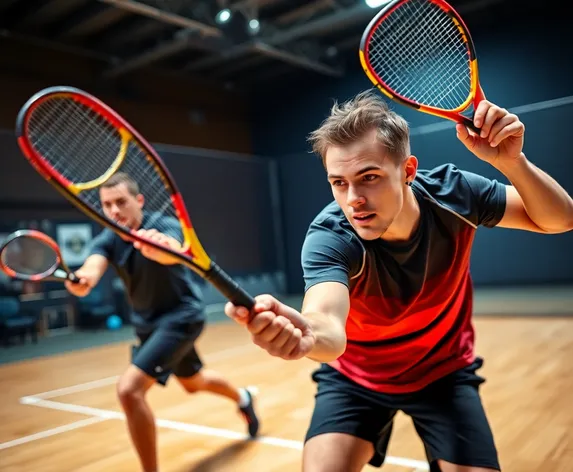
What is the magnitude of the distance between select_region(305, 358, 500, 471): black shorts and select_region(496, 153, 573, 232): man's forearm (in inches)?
20.2

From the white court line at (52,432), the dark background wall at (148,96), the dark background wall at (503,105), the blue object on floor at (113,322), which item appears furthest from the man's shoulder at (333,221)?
the dark background wall at (148,96)

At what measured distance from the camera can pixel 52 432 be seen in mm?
3375

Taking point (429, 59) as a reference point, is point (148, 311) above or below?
below

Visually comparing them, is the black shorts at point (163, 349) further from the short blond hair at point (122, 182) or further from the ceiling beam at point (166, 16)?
the ceiling beam at point (166, 16)

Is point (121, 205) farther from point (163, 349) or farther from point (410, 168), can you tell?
point (410, 168)

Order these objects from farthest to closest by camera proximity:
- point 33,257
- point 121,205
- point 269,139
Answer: point 269,139 < point 33,257 < point 121,205

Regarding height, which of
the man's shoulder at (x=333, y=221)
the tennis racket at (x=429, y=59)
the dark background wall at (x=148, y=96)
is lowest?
the man's shoulder at (x=333, y=221)

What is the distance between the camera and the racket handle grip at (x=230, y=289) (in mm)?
1074

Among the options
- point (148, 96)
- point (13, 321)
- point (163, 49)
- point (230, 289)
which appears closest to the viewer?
point (230, 289)

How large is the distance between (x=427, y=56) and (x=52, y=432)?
9.33 feet

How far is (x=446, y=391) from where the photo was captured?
172cm

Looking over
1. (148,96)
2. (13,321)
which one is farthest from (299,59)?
(13,321)

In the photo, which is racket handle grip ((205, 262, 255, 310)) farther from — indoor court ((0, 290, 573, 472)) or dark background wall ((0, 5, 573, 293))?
dark background wall ((0, 5, 573, 293))

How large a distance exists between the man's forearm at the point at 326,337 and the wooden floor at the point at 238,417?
4.84 feet
